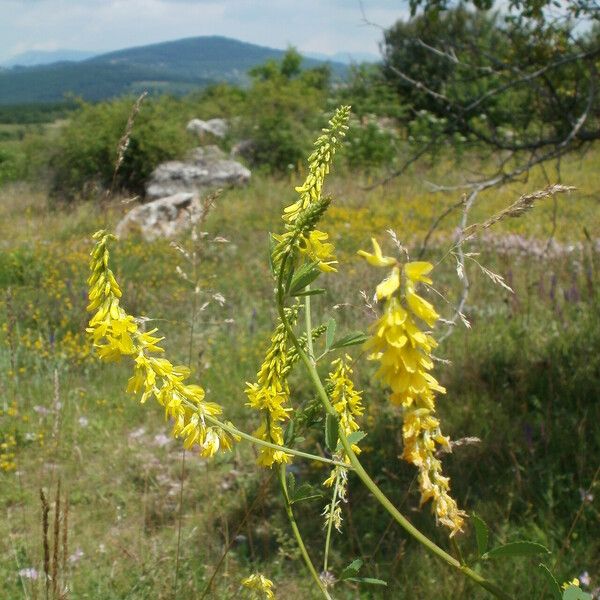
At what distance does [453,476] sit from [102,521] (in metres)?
1.63

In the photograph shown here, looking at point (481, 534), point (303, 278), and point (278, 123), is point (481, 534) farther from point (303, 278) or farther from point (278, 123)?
point (278, 123)

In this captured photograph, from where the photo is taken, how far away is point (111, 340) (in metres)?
1.00

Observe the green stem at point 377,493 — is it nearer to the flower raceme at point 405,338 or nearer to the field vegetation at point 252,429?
the flower raceme at point 405,338

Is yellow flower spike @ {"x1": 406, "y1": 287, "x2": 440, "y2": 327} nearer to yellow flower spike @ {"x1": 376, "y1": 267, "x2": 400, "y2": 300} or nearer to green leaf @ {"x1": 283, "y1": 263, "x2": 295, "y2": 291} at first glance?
yellow flower spike @ {"x1": 376, "y1": 267, "x2": 400, "y2": 300}

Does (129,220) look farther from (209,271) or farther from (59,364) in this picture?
(59,364)

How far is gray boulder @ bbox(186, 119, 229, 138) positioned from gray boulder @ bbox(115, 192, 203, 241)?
577 cm

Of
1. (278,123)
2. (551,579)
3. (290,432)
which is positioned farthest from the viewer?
(278,123)

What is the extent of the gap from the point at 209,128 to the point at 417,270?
16578mm

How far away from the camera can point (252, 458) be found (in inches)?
150

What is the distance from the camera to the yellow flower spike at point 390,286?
76 cm

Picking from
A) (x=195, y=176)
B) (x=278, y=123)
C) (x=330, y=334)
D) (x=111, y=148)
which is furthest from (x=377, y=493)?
(x=278, y=123)

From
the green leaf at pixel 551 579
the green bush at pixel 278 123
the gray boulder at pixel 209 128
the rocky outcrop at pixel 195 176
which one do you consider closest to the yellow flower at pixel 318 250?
the green leaf at pixel 551 579

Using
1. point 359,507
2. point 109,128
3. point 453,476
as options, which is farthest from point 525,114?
point 109,128

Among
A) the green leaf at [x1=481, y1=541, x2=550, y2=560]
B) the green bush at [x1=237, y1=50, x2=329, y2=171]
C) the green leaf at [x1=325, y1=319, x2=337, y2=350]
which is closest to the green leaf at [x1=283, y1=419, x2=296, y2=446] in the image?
the green leaf at [x1=325, y1=319, x2=337, y2=350]
